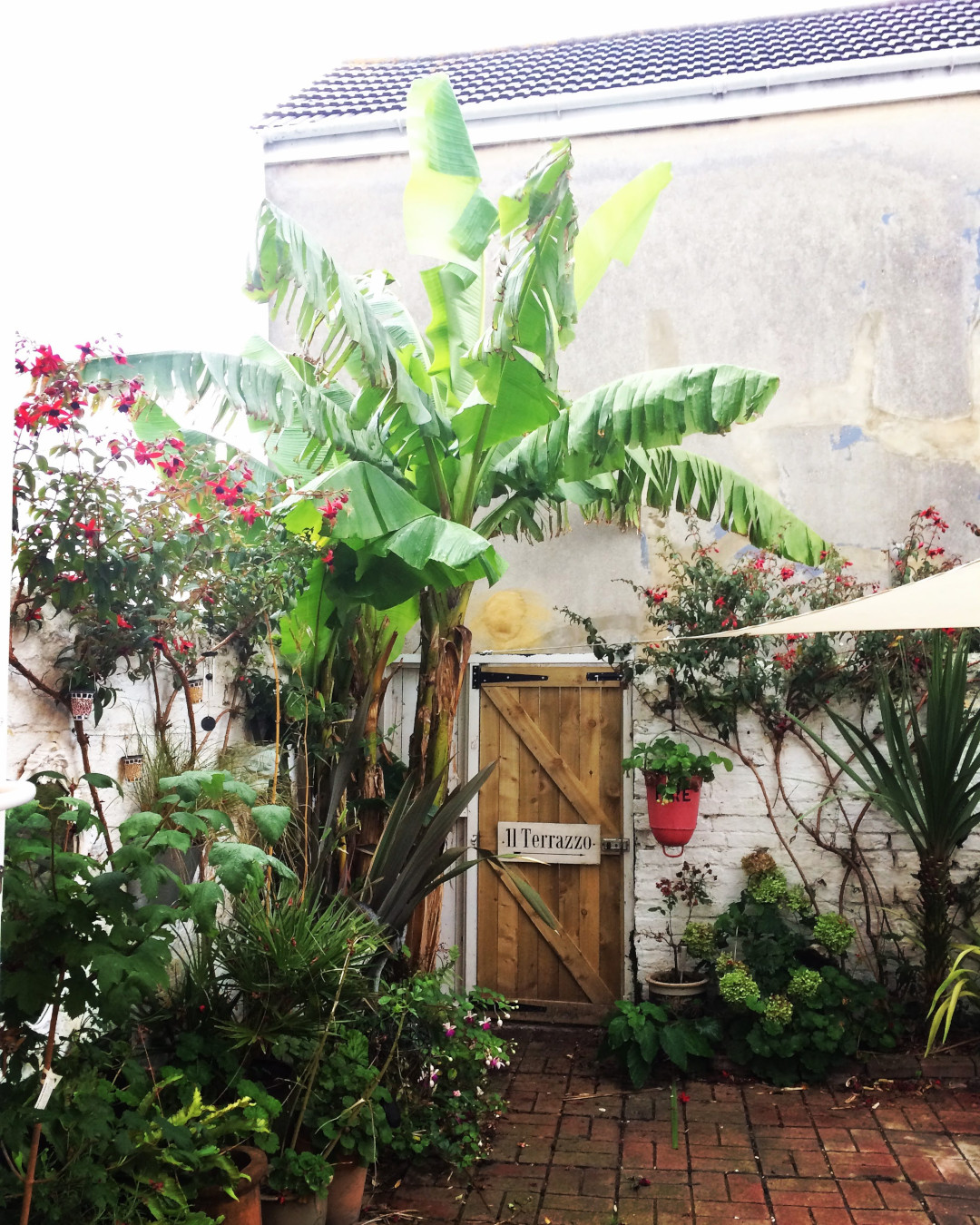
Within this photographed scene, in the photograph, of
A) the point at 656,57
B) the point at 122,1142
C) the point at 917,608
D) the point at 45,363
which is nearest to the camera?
the point at 122,1142

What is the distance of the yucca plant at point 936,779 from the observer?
4.80 metres

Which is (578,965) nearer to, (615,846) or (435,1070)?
(615,846)

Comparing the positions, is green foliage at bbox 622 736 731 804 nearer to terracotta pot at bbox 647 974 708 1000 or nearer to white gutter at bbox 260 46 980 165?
terracotta pot at bbox 647 974 708 1000

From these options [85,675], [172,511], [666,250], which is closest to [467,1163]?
[85,675]

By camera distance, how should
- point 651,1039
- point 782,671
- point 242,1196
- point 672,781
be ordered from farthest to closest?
point 782,671 → point 672,781 → point 651,1039 → point 242,1196

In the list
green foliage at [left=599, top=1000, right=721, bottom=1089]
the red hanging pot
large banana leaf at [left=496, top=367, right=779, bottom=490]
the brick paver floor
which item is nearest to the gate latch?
the red hanging pot

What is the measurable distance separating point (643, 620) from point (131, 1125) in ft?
13.8

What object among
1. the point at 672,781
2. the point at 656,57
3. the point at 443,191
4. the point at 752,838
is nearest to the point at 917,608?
the point at 672,781

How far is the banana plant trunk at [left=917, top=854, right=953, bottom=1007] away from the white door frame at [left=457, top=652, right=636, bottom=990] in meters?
1.49

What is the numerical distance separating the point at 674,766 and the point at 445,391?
85.5 inches

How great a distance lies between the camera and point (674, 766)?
5211mm

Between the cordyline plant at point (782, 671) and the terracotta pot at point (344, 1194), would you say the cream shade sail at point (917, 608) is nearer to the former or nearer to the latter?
the cordyline plant at point (782, 671)

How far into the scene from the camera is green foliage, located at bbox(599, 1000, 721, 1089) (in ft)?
15.4

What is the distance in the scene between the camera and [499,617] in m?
6.18
